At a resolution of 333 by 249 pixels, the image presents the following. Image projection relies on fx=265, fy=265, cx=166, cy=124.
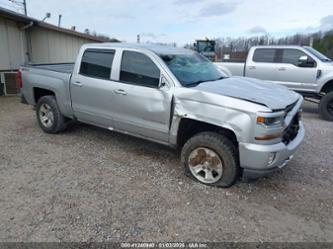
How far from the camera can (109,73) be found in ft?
14.3

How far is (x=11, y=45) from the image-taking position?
10.9 m

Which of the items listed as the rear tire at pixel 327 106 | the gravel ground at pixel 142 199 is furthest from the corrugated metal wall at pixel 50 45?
the rear tire at pixel 327 106

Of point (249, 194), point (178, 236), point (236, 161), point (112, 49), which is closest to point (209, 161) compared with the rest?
point (236, 161)

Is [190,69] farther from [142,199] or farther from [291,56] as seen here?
[291,56]

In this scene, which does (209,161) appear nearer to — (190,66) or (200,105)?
(200,105)

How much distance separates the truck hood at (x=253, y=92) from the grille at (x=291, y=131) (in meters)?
0.27

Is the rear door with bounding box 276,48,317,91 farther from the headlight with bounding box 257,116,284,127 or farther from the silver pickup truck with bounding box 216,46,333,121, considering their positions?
the headlight with bounding box 257,116,284,127

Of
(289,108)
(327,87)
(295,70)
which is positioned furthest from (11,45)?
(327,87)

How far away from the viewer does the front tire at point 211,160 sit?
11.0 ft

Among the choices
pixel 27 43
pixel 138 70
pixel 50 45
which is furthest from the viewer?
pixel 50 45

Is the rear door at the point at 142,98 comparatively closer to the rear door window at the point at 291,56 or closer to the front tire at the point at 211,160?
the front tire at the point at 211,160

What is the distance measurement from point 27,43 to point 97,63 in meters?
9.31

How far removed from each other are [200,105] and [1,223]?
2.57m

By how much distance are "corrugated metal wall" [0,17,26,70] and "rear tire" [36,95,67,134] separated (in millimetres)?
6489
